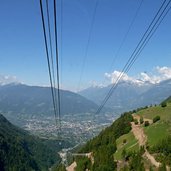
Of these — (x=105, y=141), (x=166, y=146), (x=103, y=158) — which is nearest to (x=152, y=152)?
(x=166, y=146)

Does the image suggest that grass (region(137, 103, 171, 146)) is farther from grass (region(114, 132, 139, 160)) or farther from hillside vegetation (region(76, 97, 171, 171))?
grass (region(114, 132, 139, 160))

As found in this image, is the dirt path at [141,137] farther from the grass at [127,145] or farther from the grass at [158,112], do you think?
the grass at [158,112]

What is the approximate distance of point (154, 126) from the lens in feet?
442

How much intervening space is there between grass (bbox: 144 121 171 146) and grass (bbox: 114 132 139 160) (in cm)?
566

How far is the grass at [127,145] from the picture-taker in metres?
120

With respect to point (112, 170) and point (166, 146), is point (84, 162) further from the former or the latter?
point (166, 146)

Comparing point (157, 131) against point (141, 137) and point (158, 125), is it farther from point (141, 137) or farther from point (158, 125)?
point (158, 125)

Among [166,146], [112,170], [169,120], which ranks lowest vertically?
[112,170]

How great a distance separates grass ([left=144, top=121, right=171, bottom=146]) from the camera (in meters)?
118

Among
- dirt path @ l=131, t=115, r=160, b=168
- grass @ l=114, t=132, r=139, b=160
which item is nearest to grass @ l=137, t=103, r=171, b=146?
dirt path @ l=131, t=115, r=160, b=168

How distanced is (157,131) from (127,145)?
41.6 feet

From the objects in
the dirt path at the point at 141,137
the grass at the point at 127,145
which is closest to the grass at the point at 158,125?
the dirt path at the point at 141,137

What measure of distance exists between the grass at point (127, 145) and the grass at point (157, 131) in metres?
5.66

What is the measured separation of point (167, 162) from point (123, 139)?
48268 mm
